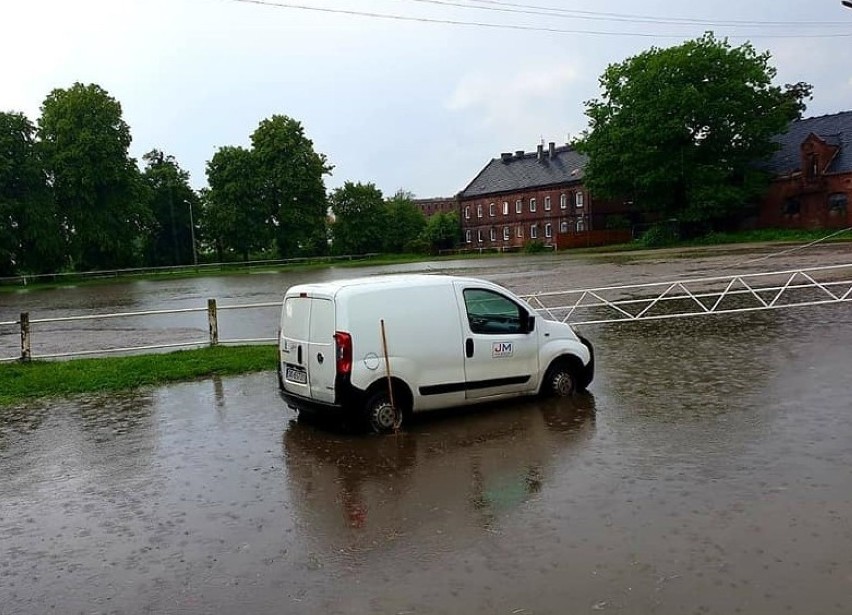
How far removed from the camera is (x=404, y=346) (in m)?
8.45

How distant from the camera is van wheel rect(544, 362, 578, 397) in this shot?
9797 mm

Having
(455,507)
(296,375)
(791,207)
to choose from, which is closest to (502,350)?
(296,375)

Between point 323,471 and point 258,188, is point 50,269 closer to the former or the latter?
point 258,188

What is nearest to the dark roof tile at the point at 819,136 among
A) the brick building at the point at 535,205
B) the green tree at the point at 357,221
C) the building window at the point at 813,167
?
the building window at the point at 813,167

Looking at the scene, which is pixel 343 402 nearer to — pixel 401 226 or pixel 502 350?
pixel 502 350

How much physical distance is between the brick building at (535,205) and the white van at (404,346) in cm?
6816

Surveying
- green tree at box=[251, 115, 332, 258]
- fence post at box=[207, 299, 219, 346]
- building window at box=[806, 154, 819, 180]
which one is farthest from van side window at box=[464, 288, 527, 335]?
green tree at box=[251, 115, 332, 258]

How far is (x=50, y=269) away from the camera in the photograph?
65.3 m

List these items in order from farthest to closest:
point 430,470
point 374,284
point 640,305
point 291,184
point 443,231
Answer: point 443,231, point 291,184, point 640,305, point 374,284, point 430,470

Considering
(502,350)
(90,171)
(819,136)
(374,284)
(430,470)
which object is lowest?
(430,470)

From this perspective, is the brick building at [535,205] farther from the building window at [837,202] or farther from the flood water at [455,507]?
the flood water at [455,507]

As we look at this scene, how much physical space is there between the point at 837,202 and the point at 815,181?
2.45 metres

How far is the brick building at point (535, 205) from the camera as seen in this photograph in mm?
83000

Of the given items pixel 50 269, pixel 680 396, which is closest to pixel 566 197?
pixel 50 269
